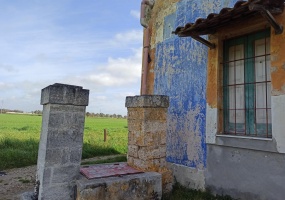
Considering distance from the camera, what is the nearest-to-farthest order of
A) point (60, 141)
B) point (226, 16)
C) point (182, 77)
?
point (60, 141) → point (226, 16) → point (182, 77)

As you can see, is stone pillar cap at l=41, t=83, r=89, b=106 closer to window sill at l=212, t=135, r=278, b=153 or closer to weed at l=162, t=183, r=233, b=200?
weed at l=162, t=183, r=233, b=200

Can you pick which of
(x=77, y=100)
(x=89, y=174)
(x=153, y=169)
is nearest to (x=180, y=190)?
(x=153, y=169)

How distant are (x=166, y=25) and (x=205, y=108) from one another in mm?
2634

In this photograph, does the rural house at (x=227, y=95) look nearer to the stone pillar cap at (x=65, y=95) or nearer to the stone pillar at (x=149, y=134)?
the stone pillar at (x=149, y=134)

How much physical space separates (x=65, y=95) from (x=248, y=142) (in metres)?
3.10

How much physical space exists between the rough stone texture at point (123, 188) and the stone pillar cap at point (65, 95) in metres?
1.26

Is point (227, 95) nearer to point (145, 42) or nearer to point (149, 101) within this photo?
point (149, 101)

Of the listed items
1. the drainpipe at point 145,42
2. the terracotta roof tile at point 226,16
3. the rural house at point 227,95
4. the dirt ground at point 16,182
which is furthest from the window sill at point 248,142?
the dirt ground at point 16,182

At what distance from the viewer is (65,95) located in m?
3.85

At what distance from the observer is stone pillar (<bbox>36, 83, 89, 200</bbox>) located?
3681mm

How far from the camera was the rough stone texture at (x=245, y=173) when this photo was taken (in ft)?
12.3

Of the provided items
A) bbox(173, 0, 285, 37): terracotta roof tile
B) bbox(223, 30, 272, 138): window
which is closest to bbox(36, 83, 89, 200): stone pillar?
bbox(173, 0, 285, 37): terracotta roof tile

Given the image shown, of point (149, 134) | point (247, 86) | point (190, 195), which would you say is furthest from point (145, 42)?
point (190, 195)

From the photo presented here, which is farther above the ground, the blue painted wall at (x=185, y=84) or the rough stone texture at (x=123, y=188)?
the blue painted wall at (x=185, y=84)
